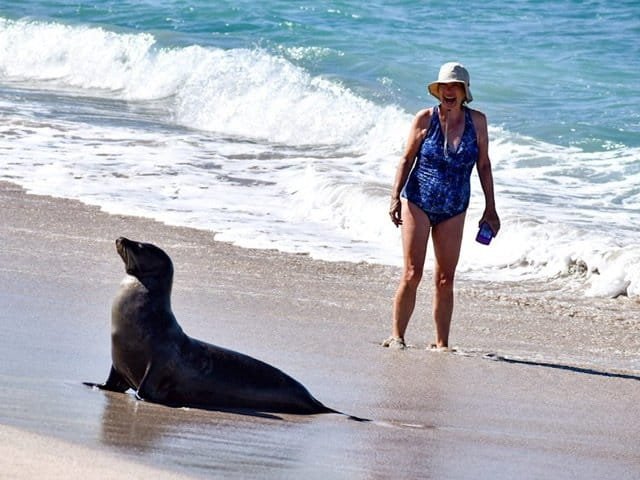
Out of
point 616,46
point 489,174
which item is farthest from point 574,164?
point 616,46

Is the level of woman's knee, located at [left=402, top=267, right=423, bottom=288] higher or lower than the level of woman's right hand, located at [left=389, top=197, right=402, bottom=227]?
lower

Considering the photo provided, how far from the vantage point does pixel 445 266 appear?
753 cm

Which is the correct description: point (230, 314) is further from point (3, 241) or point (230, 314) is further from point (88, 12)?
point (88, 12)

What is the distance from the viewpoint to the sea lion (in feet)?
18.4

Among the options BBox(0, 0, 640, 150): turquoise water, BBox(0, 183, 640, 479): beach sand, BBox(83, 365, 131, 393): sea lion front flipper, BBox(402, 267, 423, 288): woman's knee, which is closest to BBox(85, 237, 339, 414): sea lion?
BBox(83, 365, 131, 393): sea lion front flipper

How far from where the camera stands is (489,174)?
7500 mm

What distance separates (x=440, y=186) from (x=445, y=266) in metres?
0.46

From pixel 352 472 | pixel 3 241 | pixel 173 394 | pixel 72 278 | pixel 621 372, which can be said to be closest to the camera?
pixel 352 472

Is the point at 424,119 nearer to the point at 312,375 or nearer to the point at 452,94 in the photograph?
the point at 452,94

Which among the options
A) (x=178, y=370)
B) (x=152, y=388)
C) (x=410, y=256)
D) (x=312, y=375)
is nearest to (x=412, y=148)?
(x=410, y=256)

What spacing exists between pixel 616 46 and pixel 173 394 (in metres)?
21.2

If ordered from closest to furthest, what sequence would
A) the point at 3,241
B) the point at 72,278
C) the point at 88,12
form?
the point at 72,278 → the point at 3,241 → the point at 88,12

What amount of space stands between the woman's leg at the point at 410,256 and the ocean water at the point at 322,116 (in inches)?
96.8

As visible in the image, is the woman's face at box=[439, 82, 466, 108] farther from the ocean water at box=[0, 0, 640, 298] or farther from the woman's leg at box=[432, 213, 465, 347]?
the ocean water at box=[0, 0, 640, 298]
